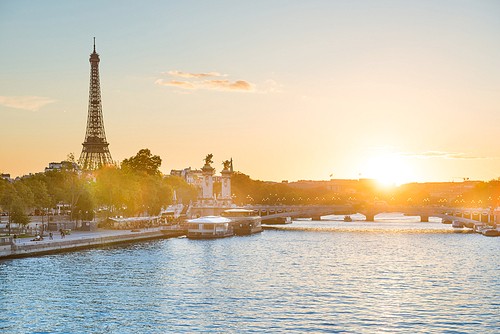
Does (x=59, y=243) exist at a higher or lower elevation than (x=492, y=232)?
higher

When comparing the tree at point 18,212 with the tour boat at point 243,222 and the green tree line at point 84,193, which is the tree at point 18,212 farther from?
the tour boat at point 243,222

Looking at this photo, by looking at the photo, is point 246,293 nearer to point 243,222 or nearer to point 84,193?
point 84,193

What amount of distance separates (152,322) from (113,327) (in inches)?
82.6

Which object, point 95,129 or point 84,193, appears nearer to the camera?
point 84,193

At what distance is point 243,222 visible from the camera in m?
105

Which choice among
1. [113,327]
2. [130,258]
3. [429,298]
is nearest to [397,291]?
[429,298]

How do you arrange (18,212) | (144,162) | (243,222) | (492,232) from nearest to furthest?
1. (18,212)
2. (492,232)
3. (243,222)
4. (144,162)

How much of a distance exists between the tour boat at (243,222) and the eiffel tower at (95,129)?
3471 cm

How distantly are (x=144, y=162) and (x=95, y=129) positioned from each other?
17.0 metres

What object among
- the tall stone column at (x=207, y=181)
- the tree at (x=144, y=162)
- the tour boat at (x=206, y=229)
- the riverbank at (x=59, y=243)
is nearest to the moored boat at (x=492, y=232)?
the tour boat at (x=206, y=229)

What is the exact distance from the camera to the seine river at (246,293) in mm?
30922

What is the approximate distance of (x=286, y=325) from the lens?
30672 mm

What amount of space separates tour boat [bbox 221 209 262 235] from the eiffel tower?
114 feet

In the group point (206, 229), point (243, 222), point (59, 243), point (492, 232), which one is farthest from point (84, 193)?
point (492, 232)
